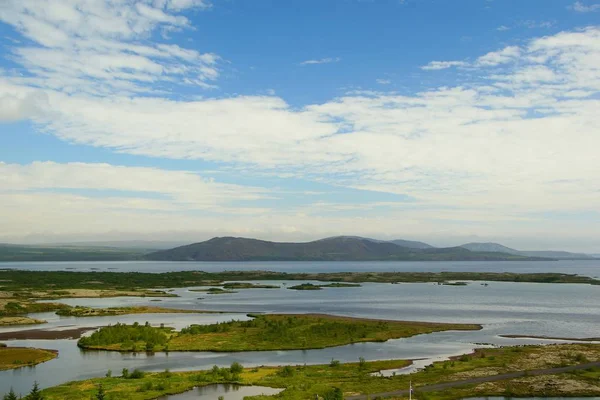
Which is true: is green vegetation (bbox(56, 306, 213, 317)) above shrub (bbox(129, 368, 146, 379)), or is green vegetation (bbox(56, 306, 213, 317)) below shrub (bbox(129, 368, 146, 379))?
below

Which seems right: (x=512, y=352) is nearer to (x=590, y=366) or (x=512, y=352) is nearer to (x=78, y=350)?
(x=590, y=366)

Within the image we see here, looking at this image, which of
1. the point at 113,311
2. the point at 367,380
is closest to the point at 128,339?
the point at 367,380

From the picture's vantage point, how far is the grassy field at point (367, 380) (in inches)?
1796

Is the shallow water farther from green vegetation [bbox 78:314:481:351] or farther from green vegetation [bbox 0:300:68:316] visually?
green vegetation [bbox 0:300:68:316]

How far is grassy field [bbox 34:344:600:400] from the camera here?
45.6 m

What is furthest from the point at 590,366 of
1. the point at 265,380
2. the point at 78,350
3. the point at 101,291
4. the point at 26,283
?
the point at 26,283

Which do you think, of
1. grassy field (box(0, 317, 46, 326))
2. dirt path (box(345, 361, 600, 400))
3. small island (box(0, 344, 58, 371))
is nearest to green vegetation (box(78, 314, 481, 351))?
small island (box(0, 344, 58, 371))

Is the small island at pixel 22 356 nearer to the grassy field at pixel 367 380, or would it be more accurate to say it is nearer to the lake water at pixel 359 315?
the lake water at pixel 359 315

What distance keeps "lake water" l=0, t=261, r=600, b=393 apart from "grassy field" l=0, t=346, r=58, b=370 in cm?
171

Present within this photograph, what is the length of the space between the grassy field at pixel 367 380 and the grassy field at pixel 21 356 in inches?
546

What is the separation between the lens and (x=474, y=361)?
2265 inches

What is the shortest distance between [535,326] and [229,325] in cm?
5266

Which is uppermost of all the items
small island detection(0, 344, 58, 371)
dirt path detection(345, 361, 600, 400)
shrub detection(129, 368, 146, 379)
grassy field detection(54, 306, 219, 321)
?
dirt path detection(345, 361, 600, 400)

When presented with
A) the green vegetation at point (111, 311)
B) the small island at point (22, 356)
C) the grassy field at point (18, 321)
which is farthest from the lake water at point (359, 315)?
the green vegetation at point (111, 311)
